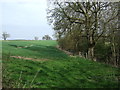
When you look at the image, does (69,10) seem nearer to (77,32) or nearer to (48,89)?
(77,32)

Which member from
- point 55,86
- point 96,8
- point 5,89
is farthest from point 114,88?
point 96,8

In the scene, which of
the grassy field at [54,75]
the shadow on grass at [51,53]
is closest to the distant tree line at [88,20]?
the shadow on grass at [51,53]

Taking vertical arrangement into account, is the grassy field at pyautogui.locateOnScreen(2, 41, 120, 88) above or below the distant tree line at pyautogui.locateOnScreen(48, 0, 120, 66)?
below

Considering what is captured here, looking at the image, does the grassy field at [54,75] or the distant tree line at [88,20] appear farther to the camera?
the distant tree line at [88,20]

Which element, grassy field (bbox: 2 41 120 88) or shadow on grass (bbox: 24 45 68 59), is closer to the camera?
grassy field (bbox: 2 41 120 88)

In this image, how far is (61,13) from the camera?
16062 mm

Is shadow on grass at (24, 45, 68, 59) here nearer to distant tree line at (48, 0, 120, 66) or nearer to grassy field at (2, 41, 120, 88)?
distant tree line at (48, 0, 120, 66)

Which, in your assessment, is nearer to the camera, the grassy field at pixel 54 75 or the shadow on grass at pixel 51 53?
the grassy field at pixel 54 75

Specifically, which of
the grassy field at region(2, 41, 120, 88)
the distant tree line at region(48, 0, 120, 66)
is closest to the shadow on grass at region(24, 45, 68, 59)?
the distant tree line at region(48, 0, 120, 66)

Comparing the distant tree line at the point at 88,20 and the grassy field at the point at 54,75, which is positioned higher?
the distant tree line at the point at 88,20

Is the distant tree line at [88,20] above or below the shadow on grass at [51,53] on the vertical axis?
above

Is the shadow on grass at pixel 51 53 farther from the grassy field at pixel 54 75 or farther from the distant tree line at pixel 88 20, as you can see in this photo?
the grassy field at pixel 54 75

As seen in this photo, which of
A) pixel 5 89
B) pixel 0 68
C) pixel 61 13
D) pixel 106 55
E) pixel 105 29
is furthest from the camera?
pixel 106 55

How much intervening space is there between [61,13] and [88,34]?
3583mm
